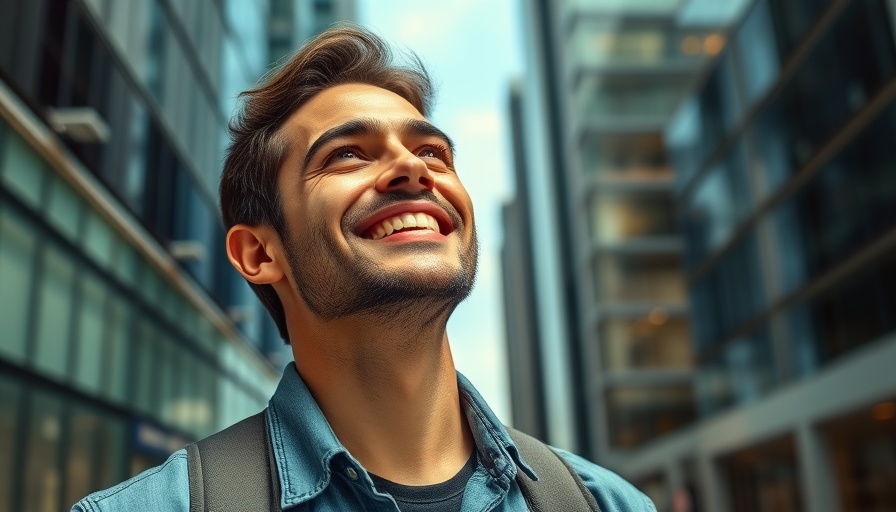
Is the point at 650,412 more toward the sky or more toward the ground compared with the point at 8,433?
more toward the sky

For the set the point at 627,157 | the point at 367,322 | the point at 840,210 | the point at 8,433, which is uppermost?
the point at 627,157

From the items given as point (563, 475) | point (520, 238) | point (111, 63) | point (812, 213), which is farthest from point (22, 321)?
point (520, 238)

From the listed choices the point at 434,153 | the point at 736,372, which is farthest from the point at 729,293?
the point at 434,153

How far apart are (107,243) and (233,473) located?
38.8 feet

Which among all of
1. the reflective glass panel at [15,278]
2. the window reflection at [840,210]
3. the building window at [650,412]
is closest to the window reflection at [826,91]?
the window reflection at [840,210]

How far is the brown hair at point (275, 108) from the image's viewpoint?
232 cm

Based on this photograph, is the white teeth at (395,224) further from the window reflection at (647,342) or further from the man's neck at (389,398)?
the window reflection at (647,342)

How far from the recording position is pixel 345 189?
209 centimetres

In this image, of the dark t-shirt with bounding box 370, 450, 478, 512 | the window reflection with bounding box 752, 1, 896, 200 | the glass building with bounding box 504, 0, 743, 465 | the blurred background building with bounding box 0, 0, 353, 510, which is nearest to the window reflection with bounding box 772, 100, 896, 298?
the window reflection with bounding box 752, 1, 896, 200

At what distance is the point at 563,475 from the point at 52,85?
33.8 ft

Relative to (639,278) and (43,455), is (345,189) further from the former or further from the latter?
(639,278)

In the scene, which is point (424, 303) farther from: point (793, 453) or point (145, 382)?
point (793, 453)

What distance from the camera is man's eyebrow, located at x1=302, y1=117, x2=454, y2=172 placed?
2.19 m

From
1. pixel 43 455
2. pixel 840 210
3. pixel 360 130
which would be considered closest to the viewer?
pixel 360 130
